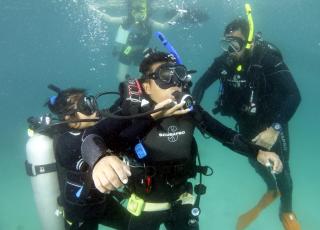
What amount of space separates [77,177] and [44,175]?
3.76 feet

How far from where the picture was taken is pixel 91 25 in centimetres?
3788

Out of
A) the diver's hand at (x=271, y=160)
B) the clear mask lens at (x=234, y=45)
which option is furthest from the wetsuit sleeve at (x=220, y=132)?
the clear mask lens at (x=234, y=45)

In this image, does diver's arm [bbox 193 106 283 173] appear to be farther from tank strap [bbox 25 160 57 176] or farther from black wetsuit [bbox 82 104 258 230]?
tank strap [bbox 25 160 57 176]

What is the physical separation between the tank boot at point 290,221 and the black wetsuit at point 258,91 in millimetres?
94

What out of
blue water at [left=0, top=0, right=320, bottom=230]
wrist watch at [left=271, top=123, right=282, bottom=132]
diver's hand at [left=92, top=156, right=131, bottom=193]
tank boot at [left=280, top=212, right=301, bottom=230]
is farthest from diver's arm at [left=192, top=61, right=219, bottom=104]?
diver's hand at [left=92, top=156, right=131, bottom=193]

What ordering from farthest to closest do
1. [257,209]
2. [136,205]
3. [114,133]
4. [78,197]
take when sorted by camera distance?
[257,209] < [78,197] < [136,205] < [114,133]

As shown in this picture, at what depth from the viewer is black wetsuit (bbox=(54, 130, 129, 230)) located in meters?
4.01

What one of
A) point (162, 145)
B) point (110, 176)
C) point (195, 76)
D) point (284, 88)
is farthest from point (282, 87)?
point (195, 76)

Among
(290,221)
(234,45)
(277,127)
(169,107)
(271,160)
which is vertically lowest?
(290,221)

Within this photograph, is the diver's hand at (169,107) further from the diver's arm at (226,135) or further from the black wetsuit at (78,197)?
the black wetsuit at (78,197)

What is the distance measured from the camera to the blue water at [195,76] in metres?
11.5

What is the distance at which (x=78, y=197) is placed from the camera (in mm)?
4094

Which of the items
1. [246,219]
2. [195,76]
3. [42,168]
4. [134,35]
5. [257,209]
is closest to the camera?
[42,168]

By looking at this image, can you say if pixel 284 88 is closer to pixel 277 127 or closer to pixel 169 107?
pixel 277 127
